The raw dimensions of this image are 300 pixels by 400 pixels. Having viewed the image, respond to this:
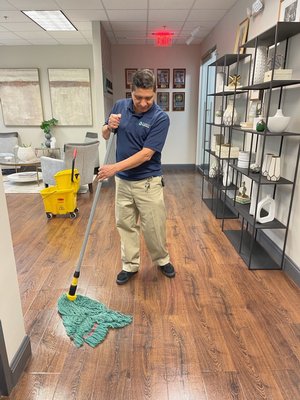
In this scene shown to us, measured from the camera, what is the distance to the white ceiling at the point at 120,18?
3.70m

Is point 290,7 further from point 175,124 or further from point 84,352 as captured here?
point 175,124

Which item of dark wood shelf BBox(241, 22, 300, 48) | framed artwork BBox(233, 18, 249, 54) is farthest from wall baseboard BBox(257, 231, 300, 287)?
framed artwork BBox(233, 18, 249, 54)

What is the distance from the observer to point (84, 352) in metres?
1.55

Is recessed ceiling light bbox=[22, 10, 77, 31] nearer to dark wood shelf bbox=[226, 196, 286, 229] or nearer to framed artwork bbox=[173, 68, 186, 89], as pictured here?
framed artwork bbox=[173, 68, 186, 89]

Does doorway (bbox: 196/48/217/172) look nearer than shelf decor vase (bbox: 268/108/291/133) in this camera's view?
No

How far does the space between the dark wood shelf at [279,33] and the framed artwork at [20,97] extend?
488cm

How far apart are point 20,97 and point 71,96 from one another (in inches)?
41.9

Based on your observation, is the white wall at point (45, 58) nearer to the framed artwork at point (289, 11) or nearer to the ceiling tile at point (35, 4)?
the ceiling tile at point (35, 4)

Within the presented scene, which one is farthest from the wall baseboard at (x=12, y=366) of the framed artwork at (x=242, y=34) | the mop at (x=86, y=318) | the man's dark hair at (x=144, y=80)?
the framed artwork at (x=242, y=34)

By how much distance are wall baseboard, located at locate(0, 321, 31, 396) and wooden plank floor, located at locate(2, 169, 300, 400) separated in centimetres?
4

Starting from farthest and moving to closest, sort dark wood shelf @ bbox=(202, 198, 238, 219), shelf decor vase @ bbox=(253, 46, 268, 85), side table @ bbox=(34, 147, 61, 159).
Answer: side table @ bbox=(34, 147, 61, 159)
dark wood shelf @ bbox=(202, 198, 238, 219)
shelf decor vase @ bbox=(253, 46, 268, 85)

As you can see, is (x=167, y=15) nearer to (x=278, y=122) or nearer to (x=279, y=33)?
(x=279, y=33)

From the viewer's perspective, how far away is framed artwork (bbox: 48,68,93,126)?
606cm

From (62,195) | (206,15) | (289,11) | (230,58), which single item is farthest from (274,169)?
(206,15)
